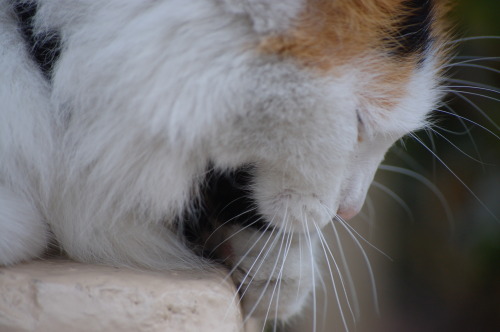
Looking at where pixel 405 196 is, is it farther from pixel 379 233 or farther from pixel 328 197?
pixel 328 197

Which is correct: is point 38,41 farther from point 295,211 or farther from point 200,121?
point 295,211

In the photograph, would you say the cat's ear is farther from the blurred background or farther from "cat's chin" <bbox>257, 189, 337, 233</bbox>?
the blurred background

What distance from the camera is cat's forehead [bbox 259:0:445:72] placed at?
26.6 inches

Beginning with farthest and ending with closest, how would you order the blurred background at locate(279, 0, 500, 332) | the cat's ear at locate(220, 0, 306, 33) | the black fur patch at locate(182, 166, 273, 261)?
1. the blurred background at locate(279, 0, 500, 332)
2. the black fur patch at locate(182, 166, 273, 261)
3. the cat's ear at locate(220, 0, 306, 33)

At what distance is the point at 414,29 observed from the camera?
81 centimetres

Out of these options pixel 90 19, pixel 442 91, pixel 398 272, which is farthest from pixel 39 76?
pixel 398 272

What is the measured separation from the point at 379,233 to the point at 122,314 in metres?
1.24

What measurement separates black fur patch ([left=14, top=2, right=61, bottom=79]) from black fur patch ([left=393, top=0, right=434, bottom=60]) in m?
0.39

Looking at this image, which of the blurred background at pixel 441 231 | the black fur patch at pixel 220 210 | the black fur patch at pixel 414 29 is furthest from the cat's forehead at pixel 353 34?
the blurred background at pixel 441 231

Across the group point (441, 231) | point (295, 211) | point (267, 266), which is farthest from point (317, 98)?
point (441, 231)

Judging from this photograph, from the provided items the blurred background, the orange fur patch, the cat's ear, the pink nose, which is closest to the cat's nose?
the pink nose

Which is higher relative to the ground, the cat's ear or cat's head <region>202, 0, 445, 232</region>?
the cat's ear

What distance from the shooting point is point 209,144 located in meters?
0.70

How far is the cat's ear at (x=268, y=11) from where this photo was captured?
66 cm
